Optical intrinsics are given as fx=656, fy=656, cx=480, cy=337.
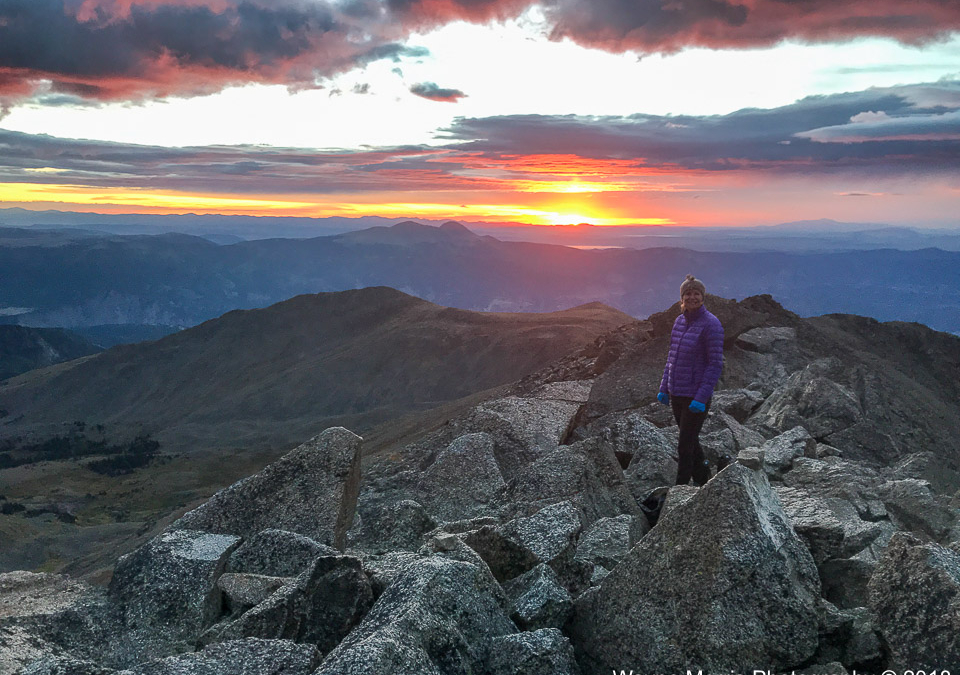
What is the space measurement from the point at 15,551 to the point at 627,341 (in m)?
38.4

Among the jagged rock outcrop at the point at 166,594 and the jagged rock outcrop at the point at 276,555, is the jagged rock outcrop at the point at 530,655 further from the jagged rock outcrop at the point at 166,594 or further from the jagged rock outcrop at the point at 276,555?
the jagged rock outcrop at the point at 166,594

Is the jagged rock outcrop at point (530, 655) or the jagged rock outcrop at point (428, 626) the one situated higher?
the jagged rock outcrop at point (428, 626)

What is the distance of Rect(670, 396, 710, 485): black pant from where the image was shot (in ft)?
27.1

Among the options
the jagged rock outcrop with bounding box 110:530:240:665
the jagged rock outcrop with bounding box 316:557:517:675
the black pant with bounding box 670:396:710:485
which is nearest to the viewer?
the jagged rock outcrop with bounding box 316:557:517:675

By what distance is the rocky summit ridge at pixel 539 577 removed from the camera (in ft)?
14.1

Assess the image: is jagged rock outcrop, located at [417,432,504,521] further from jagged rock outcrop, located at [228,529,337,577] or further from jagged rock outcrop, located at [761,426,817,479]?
jagged rock outcrop, located at [761,426,817,479]

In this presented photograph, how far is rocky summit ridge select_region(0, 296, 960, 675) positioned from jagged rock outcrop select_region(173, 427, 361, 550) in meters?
0.02

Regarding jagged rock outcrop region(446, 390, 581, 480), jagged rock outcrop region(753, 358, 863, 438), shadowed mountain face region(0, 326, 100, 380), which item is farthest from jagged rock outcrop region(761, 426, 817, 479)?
shadowed mountain face region(0, 326, 100, 380)

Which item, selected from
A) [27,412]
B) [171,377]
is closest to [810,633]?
[171,377]

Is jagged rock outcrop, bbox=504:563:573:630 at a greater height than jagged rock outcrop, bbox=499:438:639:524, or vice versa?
jagged rock outcrop, bbox=504:563:573:630

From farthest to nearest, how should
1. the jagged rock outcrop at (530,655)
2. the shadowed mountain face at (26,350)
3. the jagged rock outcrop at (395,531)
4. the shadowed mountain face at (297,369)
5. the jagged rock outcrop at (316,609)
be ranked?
the shadowed mountain face at (26,350), the shadowed mountain face at (297,369), the jagged rock outcrop at (395,531), the jagged rock outcrop at (316,609), the jagged rock outcrop at (530,655)

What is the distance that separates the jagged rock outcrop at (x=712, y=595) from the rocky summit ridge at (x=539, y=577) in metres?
0.01


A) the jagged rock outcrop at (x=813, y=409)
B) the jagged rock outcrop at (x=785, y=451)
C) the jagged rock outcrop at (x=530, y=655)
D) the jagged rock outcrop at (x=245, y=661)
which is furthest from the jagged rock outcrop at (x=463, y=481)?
the jagged rock outcrop at (x=813, y=409)

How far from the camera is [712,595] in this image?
4.46 metres
